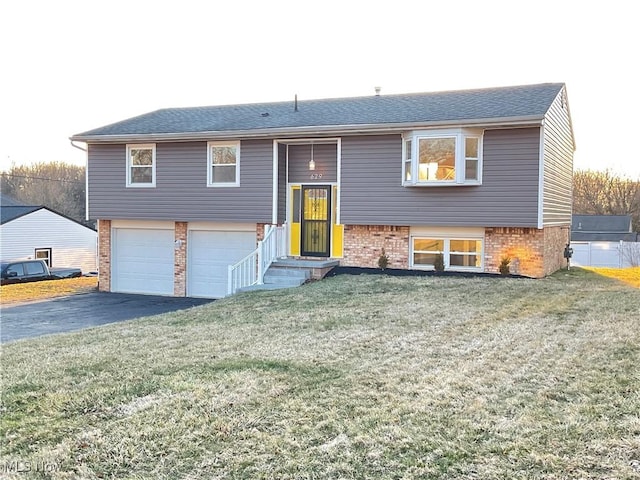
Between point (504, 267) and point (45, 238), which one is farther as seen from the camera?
point (45, 238)

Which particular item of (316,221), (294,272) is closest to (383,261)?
(294,272)

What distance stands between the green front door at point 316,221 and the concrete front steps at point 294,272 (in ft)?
3.19

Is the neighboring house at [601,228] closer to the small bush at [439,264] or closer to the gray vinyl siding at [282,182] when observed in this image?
the small bush at [439,264]

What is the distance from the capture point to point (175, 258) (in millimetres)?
17422

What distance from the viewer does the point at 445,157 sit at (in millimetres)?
14273

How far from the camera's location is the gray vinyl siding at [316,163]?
631 inches

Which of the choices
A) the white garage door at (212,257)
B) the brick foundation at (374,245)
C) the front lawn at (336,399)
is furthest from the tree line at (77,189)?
the front lawn at (336,399)

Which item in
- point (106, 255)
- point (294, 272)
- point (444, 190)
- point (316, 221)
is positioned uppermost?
→ point (444, 190)

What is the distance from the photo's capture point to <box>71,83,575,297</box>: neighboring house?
14023mm

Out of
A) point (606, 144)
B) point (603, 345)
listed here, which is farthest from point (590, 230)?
point (603, 345)

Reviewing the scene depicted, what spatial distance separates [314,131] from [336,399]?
36.3 feet

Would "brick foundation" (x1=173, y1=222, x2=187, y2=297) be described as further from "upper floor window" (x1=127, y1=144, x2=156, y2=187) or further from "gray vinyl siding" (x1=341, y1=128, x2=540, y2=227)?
"gray vinyl siding" (x1=341, y1=128, x2=540, y2=227)

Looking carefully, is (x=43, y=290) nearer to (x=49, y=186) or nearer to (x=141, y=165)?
(x=141, y=165)

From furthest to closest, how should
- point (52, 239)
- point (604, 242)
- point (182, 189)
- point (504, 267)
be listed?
point (604, 242), point (52, 239), point (182, 189), point (504, 267)
